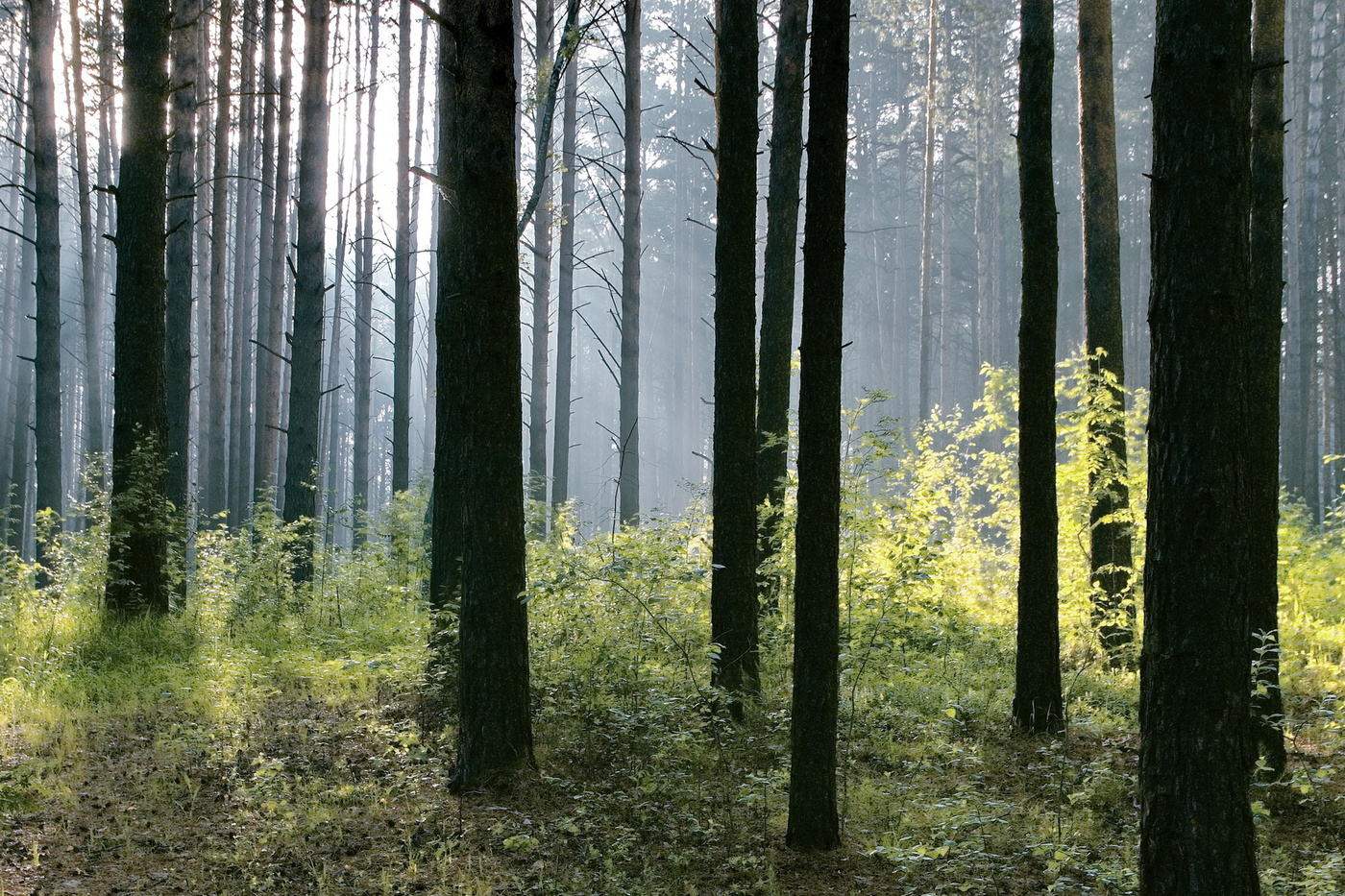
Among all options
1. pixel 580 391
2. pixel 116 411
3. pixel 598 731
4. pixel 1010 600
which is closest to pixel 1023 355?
pixel 598 731

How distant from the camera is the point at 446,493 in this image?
28.8ft

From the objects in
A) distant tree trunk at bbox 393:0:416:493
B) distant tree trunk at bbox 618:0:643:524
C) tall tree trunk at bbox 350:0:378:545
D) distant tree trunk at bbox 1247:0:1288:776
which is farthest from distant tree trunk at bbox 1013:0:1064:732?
tall tree trunk at bbox 350:0:378:545

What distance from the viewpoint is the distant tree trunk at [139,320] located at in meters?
9.59

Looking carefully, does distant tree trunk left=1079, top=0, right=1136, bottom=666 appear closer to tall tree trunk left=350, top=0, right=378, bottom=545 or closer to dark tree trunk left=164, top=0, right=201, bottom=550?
dark tree trunk left=164, top=0, right=201, bottom=550

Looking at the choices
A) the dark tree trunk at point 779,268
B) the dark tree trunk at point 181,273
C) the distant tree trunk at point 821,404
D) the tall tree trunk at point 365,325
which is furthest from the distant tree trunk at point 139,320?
the tall tree trunk at point 365,325

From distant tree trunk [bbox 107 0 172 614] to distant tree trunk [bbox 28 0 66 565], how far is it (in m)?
6.18

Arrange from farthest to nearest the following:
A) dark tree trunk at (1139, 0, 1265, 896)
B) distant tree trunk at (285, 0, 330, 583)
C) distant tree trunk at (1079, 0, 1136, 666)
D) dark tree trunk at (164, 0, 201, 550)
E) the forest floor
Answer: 1. dark tree trunk at (164, 0, 201, 550)
2. distant tree trunk at (285, 0, 330, 583)
3. distant tree trunk at (1079, 0, 1136, 666)
4. the forest floor
5. dark tree trunk at (1139, 0, 1265, 896)

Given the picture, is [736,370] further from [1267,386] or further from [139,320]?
[139,320]

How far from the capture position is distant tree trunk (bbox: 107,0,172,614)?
959cm

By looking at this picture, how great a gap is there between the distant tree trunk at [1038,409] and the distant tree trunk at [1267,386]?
52.1 inches

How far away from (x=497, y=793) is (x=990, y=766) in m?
3.43

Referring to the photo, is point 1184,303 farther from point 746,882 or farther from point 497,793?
point 497,793

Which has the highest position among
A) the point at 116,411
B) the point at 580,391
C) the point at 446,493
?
the point at 580,391

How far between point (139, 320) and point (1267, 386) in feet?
33.5
